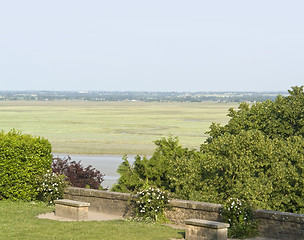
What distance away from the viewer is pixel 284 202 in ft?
71.5

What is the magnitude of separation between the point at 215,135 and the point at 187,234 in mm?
13535

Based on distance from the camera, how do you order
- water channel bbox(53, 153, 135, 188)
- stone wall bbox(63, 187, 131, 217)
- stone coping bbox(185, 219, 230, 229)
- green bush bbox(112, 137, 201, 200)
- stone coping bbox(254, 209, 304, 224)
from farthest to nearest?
water channel bbox(53, 153, 135, 188), green bush bbox(112, 137, 201, 200), stone wall bbox(63, 187, 131, 217), stone coping bbox(254, 209, 304, 224), stone coping bbox(185, 219, 230, 229)

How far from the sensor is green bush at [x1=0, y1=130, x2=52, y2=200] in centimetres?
2231

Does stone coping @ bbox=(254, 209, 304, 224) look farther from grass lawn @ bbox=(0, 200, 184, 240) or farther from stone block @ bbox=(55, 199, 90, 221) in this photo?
stone block @ bbox=(55, 199, 90, 221)

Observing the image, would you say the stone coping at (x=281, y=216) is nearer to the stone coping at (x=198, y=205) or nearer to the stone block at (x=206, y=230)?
the stone coping at (x=198, y=205)

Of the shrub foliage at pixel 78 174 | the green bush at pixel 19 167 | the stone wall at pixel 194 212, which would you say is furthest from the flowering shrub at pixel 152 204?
the shrub foliage at pixel 78 174

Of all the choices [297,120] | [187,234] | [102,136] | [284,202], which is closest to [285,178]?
[284,202]

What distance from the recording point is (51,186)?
22172 millimetres

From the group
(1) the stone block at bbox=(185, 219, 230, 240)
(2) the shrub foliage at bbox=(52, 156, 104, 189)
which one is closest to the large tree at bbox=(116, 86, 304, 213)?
(2) the shrub foliage at bbox=(52, 156, 104, 189)

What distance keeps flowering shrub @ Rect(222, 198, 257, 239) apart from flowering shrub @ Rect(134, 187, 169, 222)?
258cm

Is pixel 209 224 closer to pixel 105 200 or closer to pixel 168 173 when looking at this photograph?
pixel 105 200

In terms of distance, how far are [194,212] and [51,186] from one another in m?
7.00

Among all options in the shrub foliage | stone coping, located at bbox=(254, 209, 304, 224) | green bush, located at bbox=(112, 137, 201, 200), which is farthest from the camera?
the shrub foliage

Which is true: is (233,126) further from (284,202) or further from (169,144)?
(284,202)
